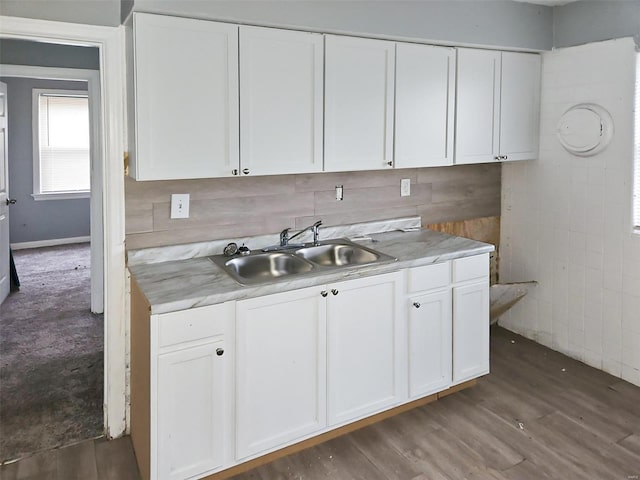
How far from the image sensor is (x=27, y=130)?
22.4 feet

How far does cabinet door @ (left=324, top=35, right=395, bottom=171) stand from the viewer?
2.66 meters

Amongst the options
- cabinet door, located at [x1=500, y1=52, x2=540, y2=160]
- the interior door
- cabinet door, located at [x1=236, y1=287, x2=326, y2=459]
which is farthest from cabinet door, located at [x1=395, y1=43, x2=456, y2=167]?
the interior door

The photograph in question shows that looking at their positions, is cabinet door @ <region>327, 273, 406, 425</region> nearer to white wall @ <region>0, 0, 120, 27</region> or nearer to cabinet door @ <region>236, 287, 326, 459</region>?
cabinet door @ <region>236, 287, 326, 459</region>

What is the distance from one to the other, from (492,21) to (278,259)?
1910 millimetres

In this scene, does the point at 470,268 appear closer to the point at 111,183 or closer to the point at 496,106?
the point at 496,106

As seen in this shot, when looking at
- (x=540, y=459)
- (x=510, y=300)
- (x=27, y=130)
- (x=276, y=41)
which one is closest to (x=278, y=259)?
(x=276, y=41)

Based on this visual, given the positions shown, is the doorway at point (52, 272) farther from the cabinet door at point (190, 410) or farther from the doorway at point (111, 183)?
the cabinet door at point (190, 410)

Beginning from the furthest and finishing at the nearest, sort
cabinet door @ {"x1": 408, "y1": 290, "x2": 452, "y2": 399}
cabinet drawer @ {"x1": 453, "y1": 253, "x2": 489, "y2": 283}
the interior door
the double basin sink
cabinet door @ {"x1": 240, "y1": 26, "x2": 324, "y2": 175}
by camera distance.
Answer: the interior door → cabinet drawer @ {"x1": 453, "y1": 253, "x2": 489, "y2": 283} → cabinet door @ {"x1": 408, "y1": 290, "x2": 452, "y2": 399} → the double basin sink → cabinet door @ {"x1": 240, "y1": 26, "x2": 324, "y2": 175}

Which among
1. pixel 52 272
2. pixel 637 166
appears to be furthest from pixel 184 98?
pixel 52 272

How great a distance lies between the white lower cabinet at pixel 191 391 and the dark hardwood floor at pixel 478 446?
11.6 inches

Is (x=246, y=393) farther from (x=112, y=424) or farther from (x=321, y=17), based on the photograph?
(x=321, y=17)

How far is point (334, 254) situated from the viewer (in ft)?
9.84

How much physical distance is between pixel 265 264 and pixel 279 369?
2.08 feet

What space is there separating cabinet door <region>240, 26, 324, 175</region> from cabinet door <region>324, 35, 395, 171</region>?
0.22ft
